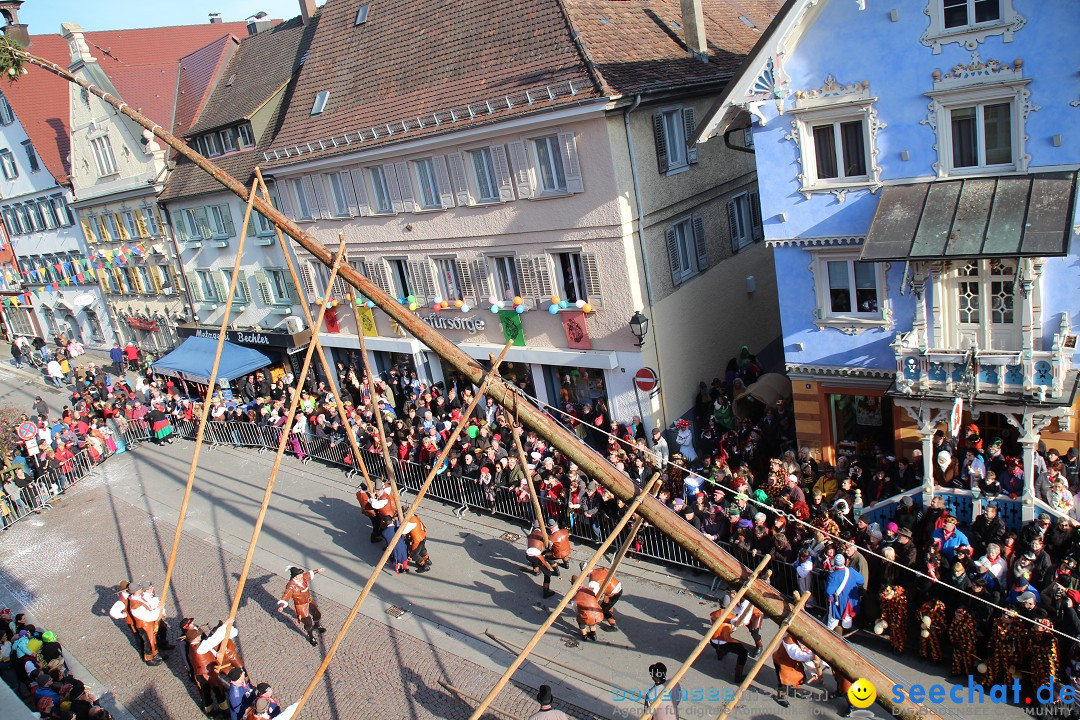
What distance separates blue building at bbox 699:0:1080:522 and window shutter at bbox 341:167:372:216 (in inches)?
467

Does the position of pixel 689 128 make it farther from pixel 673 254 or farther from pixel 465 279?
pixel 465 279

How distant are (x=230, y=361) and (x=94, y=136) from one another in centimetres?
1334

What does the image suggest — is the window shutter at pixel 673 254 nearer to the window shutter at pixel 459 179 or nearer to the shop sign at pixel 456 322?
the window shutter at pixel 459 179

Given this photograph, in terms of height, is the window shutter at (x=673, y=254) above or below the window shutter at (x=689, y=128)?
below

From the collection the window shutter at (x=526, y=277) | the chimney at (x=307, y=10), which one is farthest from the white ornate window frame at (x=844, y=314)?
the chimney at (x=307, y=10)

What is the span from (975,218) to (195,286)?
2830 cm

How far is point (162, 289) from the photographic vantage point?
3369 cm

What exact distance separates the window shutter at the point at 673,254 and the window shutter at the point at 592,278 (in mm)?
1976

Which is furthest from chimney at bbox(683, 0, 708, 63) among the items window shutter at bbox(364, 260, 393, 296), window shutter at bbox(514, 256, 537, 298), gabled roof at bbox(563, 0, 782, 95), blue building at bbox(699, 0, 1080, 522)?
window shutter at bbox(364, 260, 393, 296)

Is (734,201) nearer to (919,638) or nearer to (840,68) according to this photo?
(840,68)

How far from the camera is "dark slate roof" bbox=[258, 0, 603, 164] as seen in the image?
1852 cm

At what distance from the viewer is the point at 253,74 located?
30750mm

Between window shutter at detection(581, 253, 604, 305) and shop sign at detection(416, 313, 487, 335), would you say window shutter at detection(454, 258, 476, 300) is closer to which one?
shop sign at detection(416, 313, 487, 335)

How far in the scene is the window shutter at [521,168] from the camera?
62.2 ft
